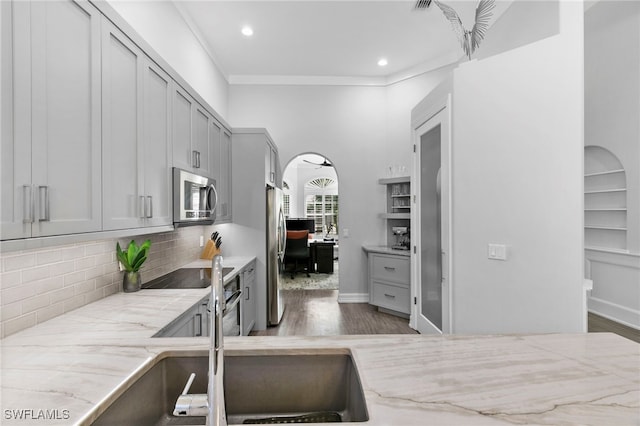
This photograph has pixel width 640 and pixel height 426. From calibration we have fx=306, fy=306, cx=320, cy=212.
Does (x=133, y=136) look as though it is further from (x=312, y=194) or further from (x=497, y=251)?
(x=312, y=194)

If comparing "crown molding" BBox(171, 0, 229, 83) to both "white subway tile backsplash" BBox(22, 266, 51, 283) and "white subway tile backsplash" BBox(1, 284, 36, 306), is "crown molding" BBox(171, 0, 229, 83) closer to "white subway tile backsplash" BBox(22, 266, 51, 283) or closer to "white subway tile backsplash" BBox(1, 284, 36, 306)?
"white subway tile backsplash" BBox(22, 266, 51, 283)

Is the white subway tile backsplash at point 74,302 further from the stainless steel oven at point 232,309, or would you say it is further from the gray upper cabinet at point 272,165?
the gray upper cabinet at point 272,165

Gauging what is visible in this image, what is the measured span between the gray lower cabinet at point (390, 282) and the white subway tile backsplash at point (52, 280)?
123 inches

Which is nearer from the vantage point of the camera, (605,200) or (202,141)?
(202,141)

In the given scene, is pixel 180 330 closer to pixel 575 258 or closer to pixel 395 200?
pixel 575 258

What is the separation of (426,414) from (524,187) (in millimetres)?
1866

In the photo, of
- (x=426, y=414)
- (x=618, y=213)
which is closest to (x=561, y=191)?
(x=426, y=414)

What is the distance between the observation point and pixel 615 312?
351cm

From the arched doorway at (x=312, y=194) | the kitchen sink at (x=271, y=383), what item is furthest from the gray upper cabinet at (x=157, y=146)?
the arched doorway at (x=312, y=194)

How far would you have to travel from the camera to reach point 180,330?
1.68 m

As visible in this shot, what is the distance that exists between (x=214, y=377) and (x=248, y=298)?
9.11 feet

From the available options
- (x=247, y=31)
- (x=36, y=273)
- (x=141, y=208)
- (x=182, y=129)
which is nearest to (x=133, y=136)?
(x=141, y=208)

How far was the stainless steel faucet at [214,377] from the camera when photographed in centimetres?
58

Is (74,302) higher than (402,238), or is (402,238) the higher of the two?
(402,238)
